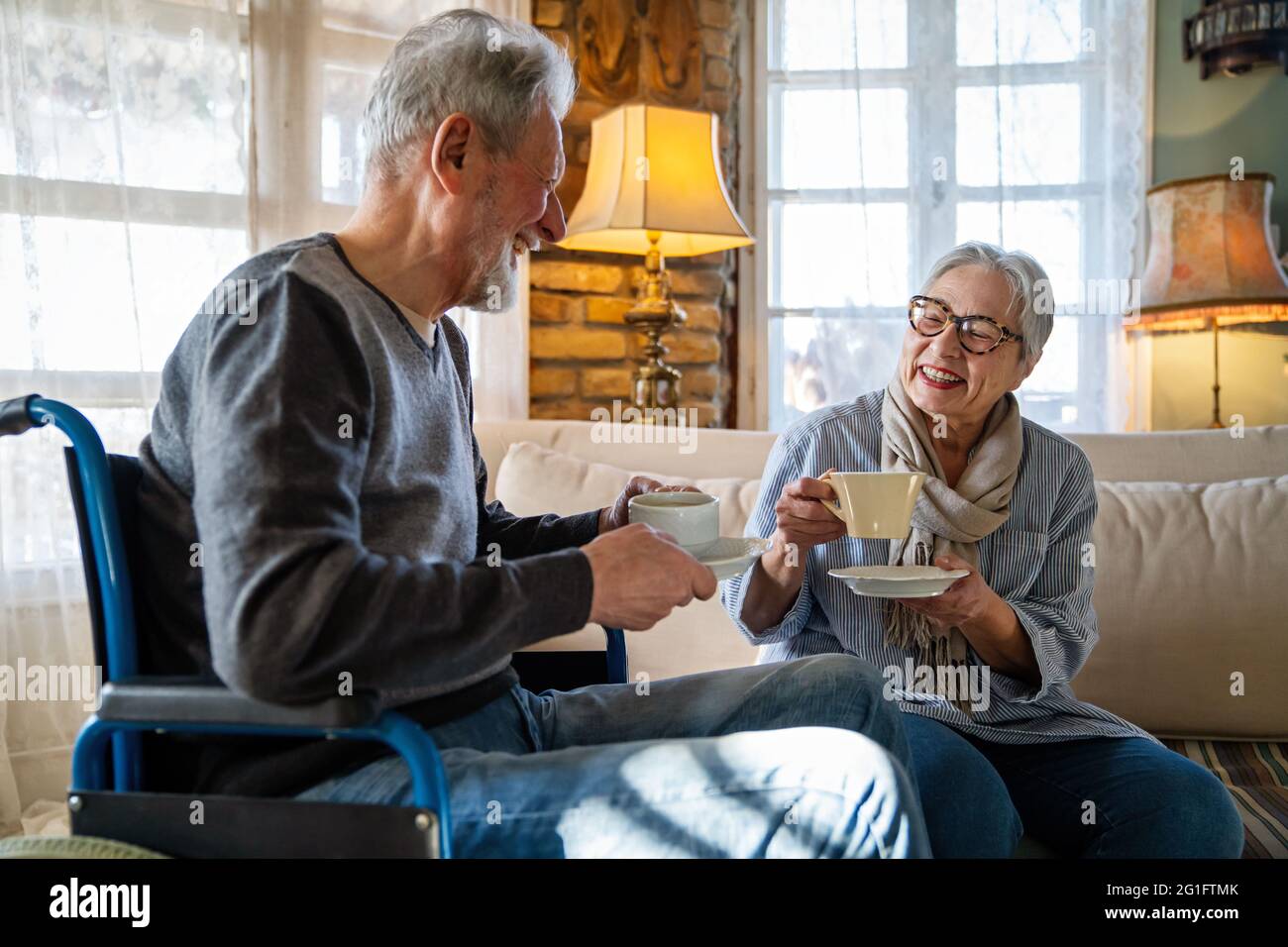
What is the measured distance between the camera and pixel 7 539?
2.38 m

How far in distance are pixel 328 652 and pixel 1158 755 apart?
114 cm

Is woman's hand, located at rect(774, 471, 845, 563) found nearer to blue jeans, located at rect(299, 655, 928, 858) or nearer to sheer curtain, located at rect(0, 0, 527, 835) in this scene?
blue jeans, located at rect(299, 655, 928, 858)

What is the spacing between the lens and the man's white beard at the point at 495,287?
1220 millimetres

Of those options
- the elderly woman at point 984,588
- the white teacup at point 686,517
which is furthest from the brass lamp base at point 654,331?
the white teacup at point 686,517

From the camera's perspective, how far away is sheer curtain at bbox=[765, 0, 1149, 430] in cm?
331

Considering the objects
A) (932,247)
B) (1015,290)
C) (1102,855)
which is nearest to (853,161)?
(932,247)

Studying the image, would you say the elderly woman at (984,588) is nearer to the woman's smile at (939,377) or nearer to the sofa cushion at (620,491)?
the woman's smile at (939,377)

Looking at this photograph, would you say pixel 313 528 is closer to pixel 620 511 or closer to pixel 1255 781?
pixel 620 511

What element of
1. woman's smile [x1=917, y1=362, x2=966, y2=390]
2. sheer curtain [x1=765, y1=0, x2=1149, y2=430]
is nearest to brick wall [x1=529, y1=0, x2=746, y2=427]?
sheer curtain [x1=765, y1=0, x2=1149, y2=430]

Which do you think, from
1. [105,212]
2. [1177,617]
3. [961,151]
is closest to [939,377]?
[1177,617]

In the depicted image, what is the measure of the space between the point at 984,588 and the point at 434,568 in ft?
2.48

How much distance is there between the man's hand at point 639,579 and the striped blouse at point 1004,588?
528 mm

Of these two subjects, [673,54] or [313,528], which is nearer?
[313,528]

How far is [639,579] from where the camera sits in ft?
3.27
